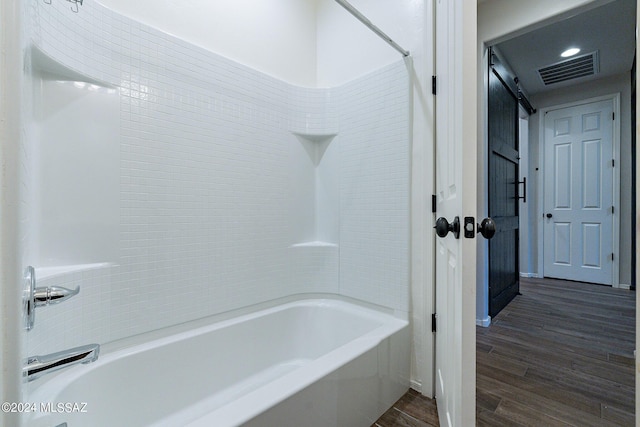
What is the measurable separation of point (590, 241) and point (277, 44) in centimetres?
441

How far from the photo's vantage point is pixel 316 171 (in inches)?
86.1

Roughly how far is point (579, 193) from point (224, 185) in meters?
4.46

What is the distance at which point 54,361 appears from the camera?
615mm

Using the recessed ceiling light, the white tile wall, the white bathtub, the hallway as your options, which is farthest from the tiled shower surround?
the recessed ceiling light

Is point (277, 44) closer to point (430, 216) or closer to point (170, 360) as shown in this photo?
point (430, 216)

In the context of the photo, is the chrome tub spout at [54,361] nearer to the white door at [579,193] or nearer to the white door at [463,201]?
the white door at [463,201]

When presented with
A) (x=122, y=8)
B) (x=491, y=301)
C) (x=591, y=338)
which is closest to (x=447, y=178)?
(x=122, y=8)

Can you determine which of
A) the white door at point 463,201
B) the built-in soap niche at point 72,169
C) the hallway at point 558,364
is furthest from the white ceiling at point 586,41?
the built-in soap niche at point 72,169

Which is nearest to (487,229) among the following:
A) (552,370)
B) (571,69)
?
(552,370)

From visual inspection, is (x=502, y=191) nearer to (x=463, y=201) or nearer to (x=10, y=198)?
(x=463, y=201)

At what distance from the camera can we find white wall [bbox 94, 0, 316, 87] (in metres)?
1.44

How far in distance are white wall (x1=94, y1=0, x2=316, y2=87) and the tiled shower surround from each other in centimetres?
9

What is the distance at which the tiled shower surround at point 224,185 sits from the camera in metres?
1.23

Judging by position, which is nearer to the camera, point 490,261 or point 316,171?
point 316,171
